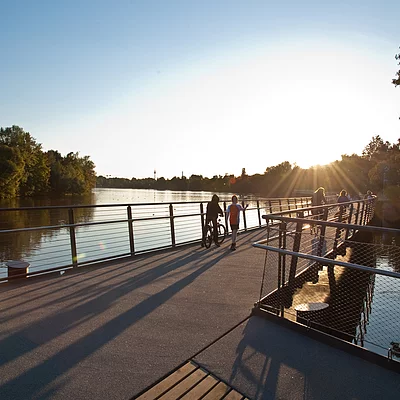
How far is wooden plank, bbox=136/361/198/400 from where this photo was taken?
2482 millimetres

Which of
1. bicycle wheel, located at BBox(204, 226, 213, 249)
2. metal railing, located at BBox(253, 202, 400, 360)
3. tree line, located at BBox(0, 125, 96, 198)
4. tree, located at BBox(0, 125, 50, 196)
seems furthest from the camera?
tree, located at BBox(0, 125, 50, 196)

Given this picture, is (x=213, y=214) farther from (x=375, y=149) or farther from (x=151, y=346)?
(x=375, y=149)

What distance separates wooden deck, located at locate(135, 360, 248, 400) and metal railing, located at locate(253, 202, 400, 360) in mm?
1297

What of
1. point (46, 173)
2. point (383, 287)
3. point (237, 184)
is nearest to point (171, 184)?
point (237, 184)

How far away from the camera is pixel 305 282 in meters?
7.23

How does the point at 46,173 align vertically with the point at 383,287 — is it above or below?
above

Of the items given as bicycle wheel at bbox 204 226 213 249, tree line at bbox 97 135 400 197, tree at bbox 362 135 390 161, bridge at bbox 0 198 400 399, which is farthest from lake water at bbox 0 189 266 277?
tree at bbox 362 135 390 161

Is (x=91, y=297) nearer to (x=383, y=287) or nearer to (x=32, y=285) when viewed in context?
(x=32, y=285)

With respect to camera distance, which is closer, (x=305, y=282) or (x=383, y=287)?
(x=305, y=282)

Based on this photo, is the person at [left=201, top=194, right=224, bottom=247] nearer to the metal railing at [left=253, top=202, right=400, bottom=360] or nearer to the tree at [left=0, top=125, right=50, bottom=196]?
the metal railing at [left=253, top=202, right=400, bottom=360]

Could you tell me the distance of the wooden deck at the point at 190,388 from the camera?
247cm

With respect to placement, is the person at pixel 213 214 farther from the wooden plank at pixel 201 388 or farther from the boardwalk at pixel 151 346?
the wooden plank at pixel 201 388

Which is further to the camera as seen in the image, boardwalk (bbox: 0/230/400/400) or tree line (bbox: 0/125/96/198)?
tree line (bbox: 0/125/96/198)

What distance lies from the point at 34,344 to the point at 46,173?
89.9 meters
